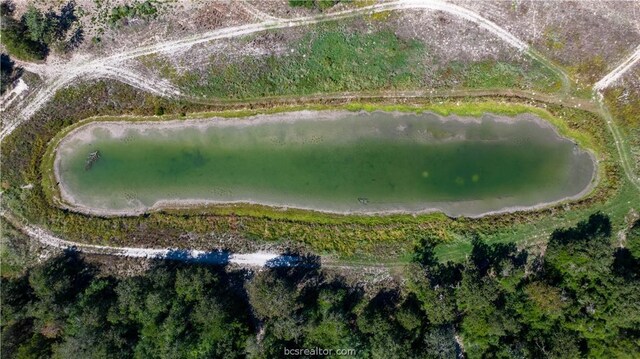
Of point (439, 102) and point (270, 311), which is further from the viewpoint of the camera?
point (439, 102)

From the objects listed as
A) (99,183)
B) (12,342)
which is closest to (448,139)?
(99,183)

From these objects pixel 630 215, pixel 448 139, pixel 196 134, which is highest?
pixel 196 134

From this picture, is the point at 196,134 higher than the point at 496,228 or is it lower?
higher

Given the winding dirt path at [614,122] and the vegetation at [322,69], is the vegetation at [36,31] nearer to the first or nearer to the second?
the vegetation at [322,69]

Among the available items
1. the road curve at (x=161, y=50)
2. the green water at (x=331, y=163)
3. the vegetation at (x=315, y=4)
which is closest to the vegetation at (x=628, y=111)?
the green water at (x=331, y=163)

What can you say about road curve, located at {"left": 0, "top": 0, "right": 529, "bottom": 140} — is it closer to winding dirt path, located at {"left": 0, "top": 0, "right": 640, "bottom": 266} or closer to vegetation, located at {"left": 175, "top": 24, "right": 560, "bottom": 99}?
winding dirt path, located at {"left": 0, "top": 0, "right": 640, "bottom": 266}

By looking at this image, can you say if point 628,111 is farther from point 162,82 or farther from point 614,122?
point 162,82

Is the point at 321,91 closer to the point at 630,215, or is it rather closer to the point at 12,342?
the point at 630,215

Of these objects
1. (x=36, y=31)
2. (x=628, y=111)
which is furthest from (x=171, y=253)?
(x=628, y=111)
